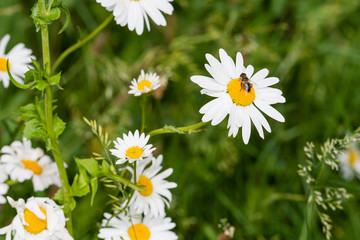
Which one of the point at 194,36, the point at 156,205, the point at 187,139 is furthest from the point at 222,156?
the point at 156,205

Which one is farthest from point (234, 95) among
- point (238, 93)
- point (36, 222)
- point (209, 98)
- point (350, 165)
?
point (350, 165)

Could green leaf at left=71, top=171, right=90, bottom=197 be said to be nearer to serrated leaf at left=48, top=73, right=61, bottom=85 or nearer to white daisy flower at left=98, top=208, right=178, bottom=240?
white daisy flower at left=98, top=208, right=178, bottom=240

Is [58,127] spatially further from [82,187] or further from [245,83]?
[245,83]

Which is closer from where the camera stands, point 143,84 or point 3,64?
point 143,84

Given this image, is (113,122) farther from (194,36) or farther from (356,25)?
(356,25)

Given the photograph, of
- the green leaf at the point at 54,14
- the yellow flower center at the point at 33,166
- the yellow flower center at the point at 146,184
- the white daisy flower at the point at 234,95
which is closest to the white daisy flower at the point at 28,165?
the yellow flower center at the point at 33,166

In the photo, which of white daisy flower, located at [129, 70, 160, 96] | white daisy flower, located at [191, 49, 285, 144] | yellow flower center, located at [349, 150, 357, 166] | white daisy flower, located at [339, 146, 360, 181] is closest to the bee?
white daisy flower, located at [191, 49, 285, 144]
